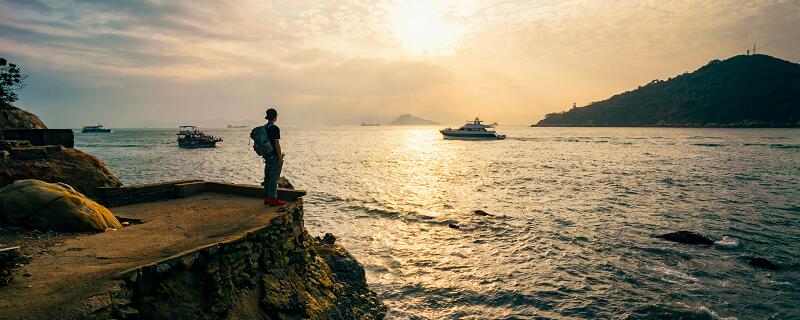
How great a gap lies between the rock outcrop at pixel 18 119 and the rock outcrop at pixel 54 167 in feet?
45.2

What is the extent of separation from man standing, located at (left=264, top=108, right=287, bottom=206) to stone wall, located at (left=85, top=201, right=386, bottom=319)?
738mm

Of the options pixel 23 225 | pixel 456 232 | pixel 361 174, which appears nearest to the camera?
pixel 23 225

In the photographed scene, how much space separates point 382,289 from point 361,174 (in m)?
29.3

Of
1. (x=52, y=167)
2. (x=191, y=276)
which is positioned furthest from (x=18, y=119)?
(x=191, y=276)

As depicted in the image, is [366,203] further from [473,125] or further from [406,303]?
[473,125]

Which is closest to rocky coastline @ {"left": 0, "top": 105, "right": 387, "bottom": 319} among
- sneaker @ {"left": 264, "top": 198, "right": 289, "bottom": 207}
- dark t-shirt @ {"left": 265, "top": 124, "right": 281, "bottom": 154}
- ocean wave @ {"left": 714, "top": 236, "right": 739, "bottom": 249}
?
sneaker @ {"left": 264, "top": 198, "right": 289, "bottom": 207}

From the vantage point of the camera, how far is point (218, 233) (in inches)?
293

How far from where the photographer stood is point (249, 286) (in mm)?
7328

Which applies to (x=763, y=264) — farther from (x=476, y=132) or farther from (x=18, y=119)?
(x=476, y=132)

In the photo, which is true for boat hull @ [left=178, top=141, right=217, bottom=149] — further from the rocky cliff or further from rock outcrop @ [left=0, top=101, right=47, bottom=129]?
the rocky cliff

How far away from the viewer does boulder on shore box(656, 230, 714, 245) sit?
1642 cm

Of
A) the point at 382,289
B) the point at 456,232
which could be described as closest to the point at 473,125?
the point at 456,232

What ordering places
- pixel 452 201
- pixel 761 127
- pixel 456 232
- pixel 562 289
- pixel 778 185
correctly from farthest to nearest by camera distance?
pixel 761 127, pixel 778 185, pixel 452 201, pixel 456 232, pixel 562 289

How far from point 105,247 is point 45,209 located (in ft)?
6.48
